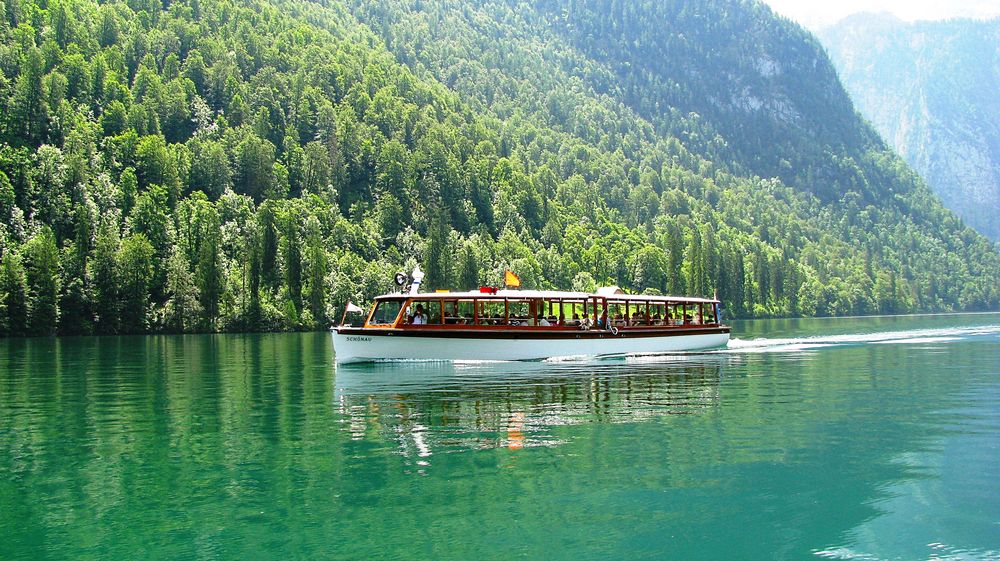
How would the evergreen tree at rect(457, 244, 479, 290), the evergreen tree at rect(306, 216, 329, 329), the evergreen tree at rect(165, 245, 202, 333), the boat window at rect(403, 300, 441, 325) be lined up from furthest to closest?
the evergreen tree at rect(457, 244, 479, 290) → the evergreen tree at rect(306, 216, 329, 329) → the evergreen tree at rect(165, 245, 202, 333) → the boat window at rect(403, 300, 441, 325)

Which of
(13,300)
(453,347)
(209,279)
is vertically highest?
(209,279)

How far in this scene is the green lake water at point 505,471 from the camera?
63.9 feet

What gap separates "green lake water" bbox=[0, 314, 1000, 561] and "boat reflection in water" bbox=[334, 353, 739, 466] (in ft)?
0.69

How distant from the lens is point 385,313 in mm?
66938

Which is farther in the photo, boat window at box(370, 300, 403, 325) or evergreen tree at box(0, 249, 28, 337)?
evergreen tree at box(0, 249, 28, 337)

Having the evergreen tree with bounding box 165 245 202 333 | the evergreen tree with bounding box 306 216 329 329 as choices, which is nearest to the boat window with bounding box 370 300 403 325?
the evergreen tree with bounding box 165 245 202 333

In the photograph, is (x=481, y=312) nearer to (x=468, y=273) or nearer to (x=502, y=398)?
(x=502, y=398)

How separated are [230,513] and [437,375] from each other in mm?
33569

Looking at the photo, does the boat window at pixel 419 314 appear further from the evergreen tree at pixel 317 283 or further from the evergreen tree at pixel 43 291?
the evergreen tree at pixel 317 283

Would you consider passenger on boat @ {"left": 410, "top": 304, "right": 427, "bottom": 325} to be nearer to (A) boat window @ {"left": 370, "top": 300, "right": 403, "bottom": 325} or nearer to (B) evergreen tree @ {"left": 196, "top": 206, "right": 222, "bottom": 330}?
(A) boat window @ {"left": 370, "top": 300, "right": 403, "bottom": 325}

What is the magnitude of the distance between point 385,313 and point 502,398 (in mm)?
26438

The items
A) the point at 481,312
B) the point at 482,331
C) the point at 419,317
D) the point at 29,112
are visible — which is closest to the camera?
the point at 482,331

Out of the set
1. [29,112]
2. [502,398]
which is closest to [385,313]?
[502,398]

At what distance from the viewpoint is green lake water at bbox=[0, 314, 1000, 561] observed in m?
19.5
